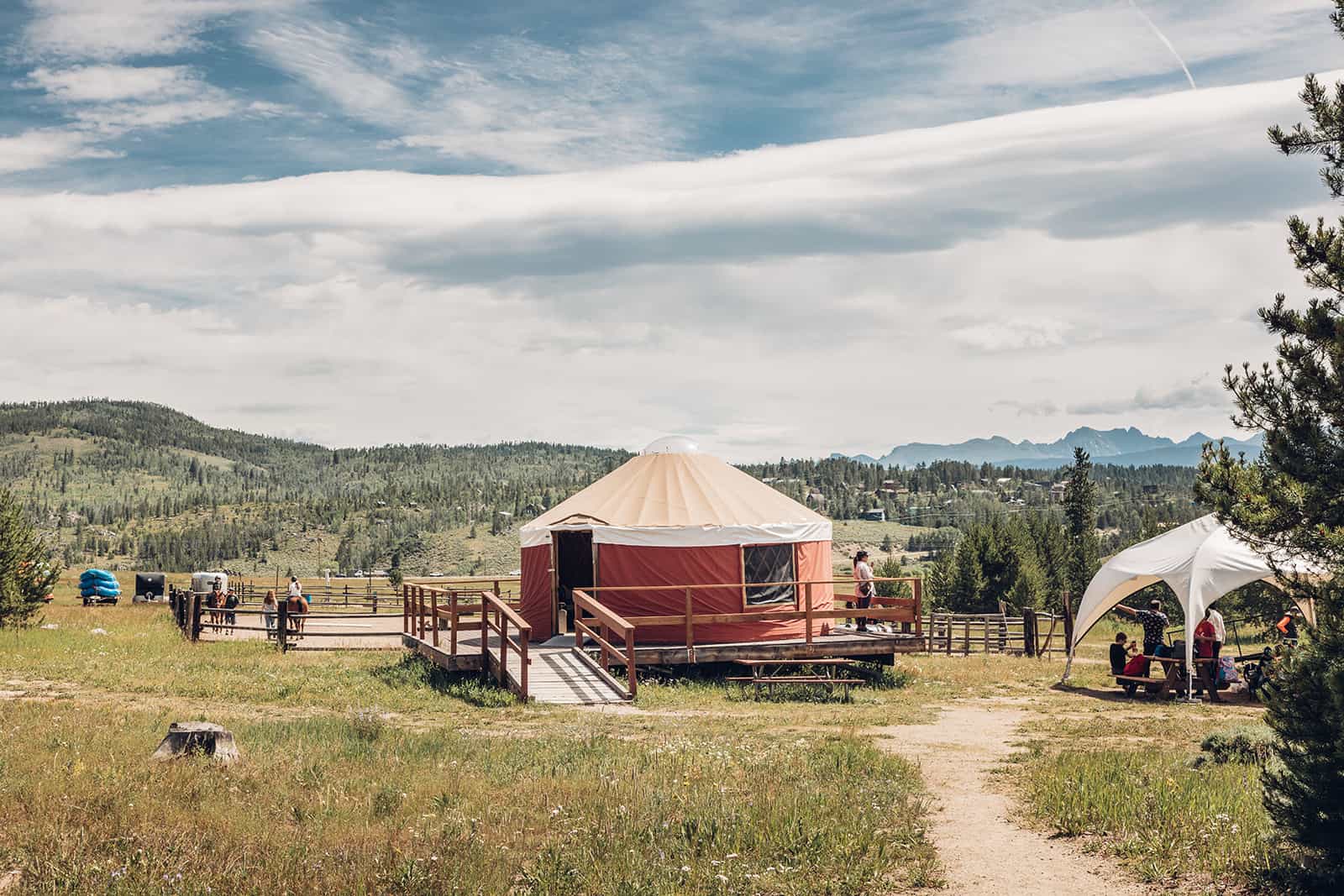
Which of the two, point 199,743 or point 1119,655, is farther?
point 1119,655

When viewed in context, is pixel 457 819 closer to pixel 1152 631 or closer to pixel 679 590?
pixel 679 590

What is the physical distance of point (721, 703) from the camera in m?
15.5

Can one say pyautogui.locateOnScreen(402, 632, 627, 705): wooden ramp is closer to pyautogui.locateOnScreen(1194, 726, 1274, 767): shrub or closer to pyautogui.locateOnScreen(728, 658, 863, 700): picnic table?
pyautogui.locateOnScreen(728, 658, 863, 700): picnic table

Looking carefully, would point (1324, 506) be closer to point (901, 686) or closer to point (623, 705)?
point (623, 705)

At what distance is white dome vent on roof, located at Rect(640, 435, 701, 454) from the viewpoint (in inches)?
858

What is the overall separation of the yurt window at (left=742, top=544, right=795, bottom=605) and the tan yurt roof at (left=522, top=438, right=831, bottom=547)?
0.83 ft

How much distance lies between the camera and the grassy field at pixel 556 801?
22.9ft

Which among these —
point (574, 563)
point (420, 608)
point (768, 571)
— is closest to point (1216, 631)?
point (768, 571)

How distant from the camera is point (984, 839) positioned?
8109 millimetres

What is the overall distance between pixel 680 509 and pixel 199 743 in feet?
35.5

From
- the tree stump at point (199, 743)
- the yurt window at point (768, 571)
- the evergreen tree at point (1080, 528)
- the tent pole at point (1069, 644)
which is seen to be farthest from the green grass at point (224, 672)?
the evergreen tree at point (1080, 528)

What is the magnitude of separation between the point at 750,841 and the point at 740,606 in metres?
11.4

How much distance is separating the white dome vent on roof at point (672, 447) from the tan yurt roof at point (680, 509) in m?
0.04

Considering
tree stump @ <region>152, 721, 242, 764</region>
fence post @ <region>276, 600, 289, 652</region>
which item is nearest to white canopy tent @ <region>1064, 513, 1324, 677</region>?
tree stump @ <region>152, 721, 242, 764</region>
